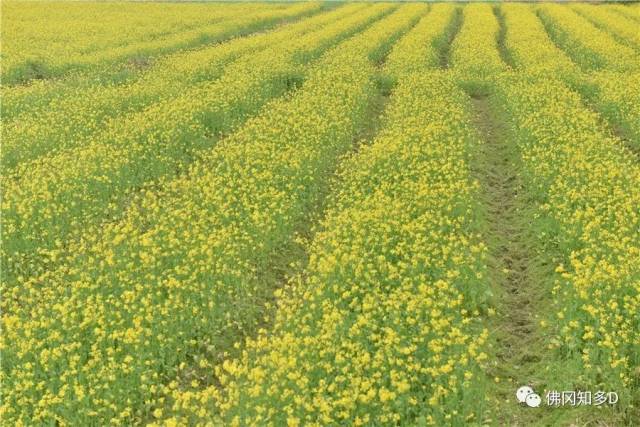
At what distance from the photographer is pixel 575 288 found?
8438 millimetres

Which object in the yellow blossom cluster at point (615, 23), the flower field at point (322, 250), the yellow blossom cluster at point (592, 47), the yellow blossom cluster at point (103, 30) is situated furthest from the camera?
the yellow blossom cluster at point (615, 23)

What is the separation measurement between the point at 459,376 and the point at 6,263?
322 inches

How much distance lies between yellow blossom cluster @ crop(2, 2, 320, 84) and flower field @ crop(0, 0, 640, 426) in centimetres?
468

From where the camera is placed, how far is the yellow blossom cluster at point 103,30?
26.1 meters

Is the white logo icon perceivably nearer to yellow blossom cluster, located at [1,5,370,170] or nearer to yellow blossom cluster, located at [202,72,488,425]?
yellow blossom cluster, located at [202,72,488,425]

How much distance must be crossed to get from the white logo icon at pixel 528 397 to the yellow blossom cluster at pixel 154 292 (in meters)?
3.82

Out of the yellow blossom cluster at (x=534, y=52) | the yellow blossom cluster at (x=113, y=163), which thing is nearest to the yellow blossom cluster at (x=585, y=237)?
the yellow blossom cluster at (x=534, y=52)

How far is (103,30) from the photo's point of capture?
120 feet

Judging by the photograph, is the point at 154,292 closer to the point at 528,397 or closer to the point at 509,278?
the point at 528,397

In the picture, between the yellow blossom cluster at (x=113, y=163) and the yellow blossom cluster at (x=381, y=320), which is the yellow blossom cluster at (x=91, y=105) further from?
the yellow blossom cluster at (x=381, y=320)

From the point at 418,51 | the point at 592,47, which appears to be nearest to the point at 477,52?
the point at 418,51

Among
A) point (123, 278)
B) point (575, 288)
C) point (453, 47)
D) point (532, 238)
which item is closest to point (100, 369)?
point (123, 278)

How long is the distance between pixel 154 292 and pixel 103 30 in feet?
→ 104

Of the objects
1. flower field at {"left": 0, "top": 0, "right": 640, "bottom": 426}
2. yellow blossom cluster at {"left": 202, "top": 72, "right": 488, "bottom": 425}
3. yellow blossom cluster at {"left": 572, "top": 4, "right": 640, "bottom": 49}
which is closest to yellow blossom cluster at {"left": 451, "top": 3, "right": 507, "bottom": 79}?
flower field at {"left": 0, "top": 0, "right": 640, "bottom": 426}
